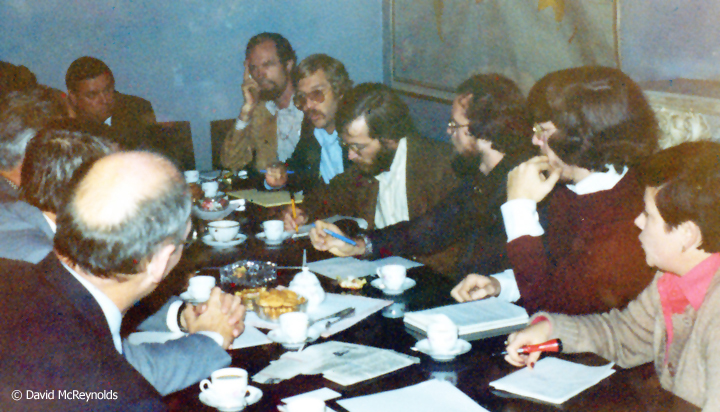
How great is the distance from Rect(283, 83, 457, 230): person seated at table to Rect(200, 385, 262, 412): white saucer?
4.82 ft

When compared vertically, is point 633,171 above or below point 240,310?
above

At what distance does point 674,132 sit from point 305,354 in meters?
1.60

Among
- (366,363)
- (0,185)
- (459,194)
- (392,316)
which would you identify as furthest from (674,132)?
(0,185)

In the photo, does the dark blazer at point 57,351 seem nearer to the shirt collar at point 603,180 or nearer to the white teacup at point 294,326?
the white teacup at point 294,326

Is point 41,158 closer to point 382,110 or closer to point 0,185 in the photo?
point 0,185

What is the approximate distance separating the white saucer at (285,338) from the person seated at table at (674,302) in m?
0.46

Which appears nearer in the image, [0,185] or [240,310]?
[240,310]

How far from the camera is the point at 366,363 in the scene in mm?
1454

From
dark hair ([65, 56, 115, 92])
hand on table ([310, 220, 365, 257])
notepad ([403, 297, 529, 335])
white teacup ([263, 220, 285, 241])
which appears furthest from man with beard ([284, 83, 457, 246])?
dark hair ([65, 56, 115, 92])

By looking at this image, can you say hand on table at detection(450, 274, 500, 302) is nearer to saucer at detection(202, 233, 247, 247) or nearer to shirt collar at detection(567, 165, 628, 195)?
shirt collar at detection(567, 165, 628, 195)

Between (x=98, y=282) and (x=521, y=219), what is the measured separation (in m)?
1.17

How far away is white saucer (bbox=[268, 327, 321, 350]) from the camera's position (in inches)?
61.9

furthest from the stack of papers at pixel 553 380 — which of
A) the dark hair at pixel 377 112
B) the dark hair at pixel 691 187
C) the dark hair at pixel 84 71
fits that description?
the dark hair at pixel 84 71

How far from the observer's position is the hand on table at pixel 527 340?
1445 millimetres
